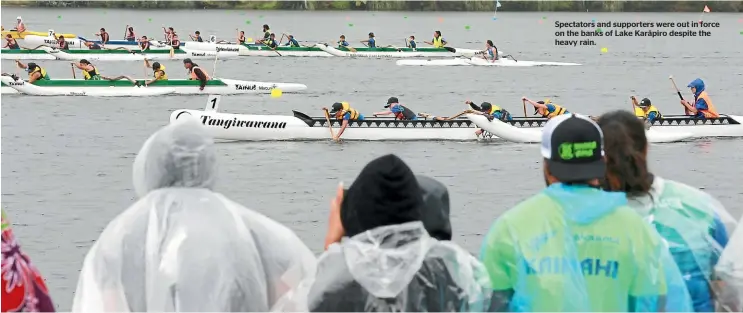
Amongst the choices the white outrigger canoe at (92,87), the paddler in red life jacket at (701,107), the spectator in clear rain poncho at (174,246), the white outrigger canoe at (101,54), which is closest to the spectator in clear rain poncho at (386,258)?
the spectator in clear rain poncho at (174,246)

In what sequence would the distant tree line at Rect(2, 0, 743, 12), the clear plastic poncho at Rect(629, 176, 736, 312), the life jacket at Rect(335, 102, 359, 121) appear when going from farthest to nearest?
the distant tree line at Rect(2, 0, 743, 12), the life jacket at Rect(335, 102, 359, 121), the clear plastic poncho at Rect(629, 176, 736, 312)

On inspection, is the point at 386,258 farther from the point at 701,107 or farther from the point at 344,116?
the point at 701,107

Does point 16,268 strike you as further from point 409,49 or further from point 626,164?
point 409,49

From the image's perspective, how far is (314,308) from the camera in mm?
4418

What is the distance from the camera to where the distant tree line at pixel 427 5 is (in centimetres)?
8681

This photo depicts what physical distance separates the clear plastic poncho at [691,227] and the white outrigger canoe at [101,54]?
3971 cm

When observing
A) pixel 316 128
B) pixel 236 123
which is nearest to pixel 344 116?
pixel 316 128

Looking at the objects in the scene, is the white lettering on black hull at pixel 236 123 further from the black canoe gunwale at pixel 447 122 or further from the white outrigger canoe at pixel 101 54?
the white outrigger canoe at pixel 101 54

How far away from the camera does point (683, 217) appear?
5.23m

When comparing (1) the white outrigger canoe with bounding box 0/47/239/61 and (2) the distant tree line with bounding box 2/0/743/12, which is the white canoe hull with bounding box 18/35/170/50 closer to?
(1) the white outrigger canoe with bounding box 0/47/239/61

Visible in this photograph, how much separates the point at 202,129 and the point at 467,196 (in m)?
15.7

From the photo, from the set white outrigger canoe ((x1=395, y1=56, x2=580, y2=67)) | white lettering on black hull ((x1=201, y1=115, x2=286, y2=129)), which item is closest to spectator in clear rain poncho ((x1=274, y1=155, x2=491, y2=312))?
white lettering on black hull ((x1=201, y1=115, x2=286, y2=129))

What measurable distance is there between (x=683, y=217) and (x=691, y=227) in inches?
2.3

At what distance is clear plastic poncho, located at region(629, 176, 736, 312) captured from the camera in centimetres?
520
